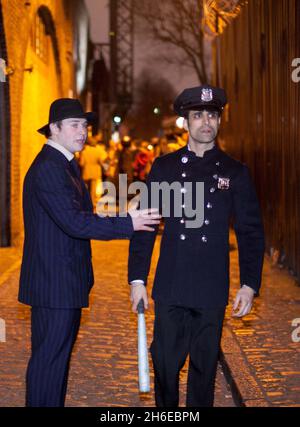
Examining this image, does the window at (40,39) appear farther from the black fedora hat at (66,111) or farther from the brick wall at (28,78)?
the black fedora hat at (66,111)

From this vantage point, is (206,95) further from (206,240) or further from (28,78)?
(28,78)

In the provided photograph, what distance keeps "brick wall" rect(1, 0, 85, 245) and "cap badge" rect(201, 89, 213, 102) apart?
10.1m

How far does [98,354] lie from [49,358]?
9.21 ft

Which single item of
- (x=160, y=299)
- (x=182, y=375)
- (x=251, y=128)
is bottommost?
(x=182, y=375)

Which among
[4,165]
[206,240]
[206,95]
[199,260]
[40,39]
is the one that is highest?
[40,39]

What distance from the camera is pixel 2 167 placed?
14.6 m

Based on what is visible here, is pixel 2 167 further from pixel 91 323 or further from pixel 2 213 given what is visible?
pixel 91 323

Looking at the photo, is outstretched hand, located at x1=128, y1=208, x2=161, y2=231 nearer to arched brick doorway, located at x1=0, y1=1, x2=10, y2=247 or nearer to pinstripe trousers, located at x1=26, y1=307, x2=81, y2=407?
pinstripe trousers, located at x1=26, y1=307, x2=81, y2=407

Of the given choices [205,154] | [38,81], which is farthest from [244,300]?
[38,81]

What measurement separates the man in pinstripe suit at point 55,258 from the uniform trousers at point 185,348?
19.2 inches

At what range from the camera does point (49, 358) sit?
4496 mm

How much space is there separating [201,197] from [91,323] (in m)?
4.10

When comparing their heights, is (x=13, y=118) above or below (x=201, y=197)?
above
